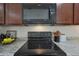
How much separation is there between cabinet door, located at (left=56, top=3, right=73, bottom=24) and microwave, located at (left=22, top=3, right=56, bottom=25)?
0.34 ft

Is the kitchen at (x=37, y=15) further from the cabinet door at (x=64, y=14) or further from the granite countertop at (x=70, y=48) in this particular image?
the granite countertop at (x=70, y=48)

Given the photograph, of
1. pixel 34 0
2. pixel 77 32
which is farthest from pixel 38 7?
Answer: pixel 34 0

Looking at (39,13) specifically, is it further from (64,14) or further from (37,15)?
(64,14)

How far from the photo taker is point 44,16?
9.68 feet

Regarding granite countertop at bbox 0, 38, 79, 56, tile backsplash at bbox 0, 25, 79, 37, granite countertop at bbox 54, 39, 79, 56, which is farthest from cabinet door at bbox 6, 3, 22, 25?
granite countertop at bbox 54, 39, 79, 56

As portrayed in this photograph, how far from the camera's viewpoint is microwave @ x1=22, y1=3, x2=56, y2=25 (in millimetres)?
2897

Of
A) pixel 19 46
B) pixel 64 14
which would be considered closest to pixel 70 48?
pixel 19 46

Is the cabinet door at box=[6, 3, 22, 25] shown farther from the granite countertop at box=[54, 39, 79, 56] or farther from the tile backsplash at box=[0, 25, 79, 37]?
the granite countertop at box=[54, 39, 79, 56]

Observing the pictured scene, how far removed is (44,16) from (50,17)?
0.12m

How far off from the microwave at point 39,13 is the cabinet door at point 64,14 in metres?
0.10

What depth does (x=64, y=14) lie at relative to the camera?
9.70ft

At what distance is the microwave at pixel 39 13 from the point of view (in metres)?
2.90

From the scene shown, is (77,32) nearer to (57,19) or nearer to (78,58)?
(57,19)

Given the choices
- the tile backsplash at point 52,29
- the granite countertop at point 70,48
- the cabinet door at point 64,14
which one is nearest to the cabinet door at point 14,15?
the tile backsplash at point 52,29
